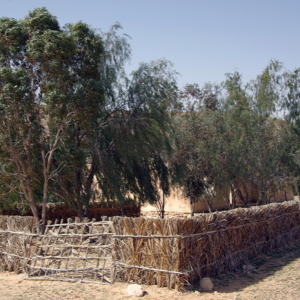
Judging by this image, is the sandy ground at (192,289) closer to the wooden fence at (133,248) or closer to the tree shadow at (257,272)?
the tree shadow at (257,272)

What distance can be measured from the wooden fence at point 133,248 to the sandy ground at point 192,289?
0.78 ft

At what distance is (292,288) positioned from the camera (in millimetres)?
7602

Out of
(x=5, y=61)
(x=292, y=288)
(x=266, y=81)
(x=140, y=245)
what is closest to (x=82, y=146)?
(x=5, y=61)

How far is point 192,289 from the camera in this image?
724 cm

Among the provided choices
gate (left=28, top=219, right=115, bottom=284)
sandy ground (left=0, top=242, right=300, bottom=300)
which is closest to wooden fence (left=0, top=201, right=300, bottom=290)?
gate (left=28, top=219, right=115, bottom=284)

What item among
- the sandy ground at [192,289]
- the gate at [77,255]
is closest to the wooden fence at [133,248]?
the gate at [77,255]

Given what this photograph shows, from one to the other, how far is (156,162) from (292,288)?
7542 millimetres

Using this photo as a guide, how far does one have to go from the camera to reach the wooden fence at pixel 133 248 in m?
7.26

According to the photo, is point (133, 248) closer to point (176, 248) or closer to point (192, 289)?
point (176, 248)

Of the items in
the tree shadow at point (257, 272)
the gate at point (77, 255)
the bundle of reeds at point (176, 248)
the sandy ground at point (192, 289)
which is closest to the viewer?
the sandy ground at point (192, 289)

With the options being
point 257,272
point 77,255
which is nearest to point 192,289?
point 257,272

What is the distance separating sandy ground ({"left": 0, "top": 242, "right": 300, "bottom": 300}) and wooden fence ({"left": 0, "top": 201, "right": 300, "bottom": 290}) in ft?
0.78

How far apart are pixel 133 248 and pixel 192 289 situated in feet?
4.65

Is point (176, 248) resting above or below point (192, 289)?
above
